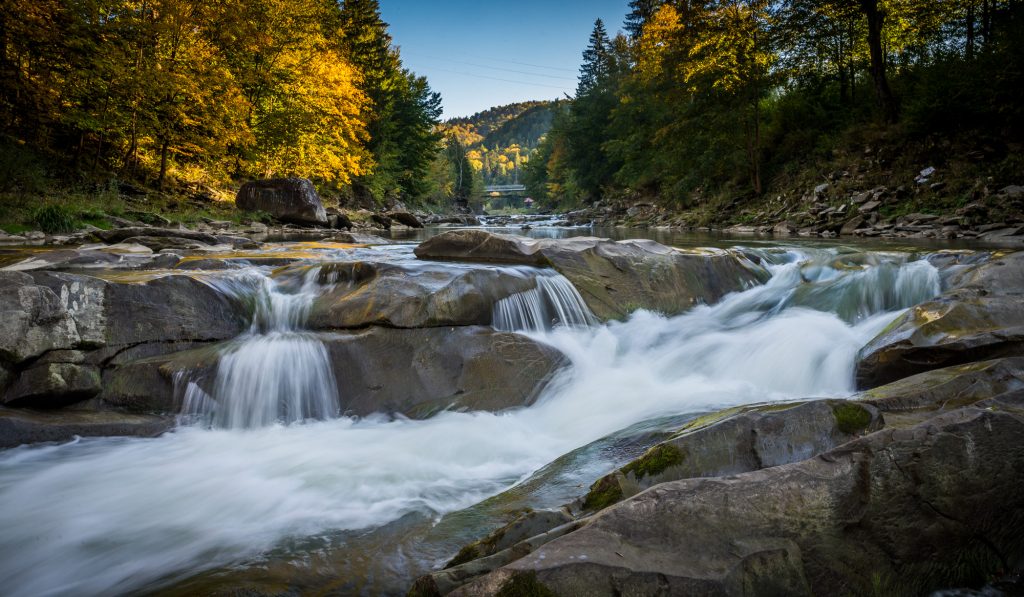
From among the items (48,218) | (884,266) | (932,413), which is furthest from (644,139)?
(932,413)

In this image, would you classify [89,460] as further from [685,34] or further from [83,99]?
[685,34]

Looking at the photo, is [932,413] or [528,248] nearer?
[932,413]

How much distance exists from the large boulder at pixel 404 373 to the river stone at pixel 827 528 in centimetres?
313

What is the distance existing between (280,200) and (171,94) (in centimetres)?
444

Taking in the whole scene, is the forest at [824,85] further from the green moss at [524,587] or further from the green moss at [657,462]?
the green moss at [524,587]

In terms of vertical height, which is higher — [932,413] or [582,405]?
[932,413]

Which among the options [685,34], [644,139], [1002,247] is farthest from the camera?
[644,139]

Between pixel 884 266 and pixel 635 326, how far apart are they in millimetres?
3731

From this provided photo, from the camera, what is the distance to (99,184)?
46.6 ft

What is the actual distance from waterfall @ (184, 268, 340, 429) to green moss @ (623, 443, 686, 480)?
3230 millimetres

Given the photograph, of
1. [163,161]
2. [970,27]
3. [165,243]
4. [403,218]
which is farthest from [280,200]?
[970,27]

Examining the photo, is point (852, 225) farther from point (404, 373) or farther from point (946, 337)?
point (404, 373)

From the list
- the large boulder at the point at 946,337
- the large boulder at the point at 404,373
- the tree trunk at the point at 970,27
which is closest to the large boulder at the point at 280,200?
the large boulder at the point at 404,373

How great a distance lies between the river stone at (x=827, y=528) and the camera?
1.53 meters
